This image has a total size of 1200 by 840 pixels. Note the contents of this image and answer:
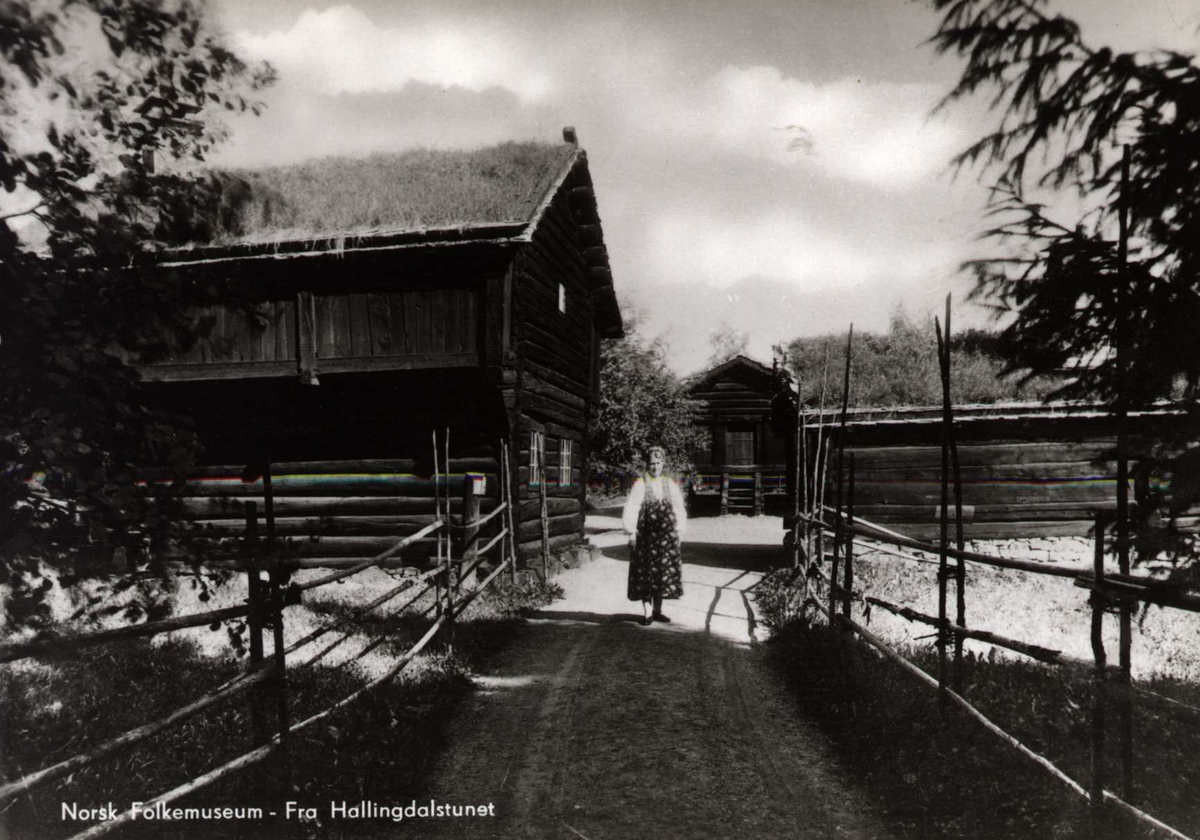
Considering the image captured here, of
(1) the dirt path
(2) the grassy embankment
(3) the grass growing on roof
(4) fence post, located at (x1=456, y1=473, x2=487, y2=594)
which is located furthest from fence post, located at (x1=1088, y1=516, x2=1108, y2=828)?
(3) the grass growing on roof

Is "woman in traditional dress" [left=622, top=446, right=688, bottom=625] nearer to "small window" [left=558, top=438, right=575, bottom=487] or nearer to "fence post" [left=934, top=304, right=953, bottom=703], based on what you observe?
"fence post" [left=934, top=304, right=953, bottom=703]

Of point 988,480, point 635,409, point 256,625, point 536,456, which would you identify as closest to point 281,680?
point 256,625

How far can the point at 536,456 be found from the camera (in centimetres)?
1185

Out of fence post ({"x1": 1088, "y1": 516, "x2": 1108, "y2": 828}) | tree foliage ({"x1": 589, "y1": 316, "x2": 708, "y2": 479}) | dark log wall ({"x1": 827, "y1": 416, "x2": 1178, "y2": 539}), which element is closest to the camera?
fence post ({"x1": 1088, "y1": 516, "x2": 1108, "y2": 828})

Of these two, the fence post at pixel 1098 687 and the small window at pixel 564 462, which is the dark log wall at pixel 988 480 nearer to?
the small window at pixel 564 462

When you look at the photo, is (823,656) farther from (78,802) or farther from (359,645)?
(78,802)

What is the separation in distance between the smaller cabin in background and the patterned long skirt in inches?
711

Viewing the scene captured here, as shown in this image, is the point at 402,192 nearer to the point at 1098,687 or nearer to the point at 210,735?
the point at 210,735

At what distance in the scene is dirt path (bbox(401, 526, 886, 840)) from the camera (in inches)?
143

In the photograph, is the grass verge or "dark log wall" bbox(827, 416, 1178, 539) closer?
the grass verge

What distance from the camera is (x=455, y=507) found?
10859 millimetres

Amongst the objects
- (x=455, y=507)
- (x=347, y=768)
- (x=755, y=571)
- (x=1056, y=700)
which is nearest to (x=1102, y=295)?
(x=1056, y=700)

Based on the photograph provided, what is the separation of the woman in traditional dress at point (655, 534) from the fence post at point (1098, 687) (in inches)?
183

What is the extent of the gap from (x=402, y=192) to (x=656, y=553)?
6.20 meters
